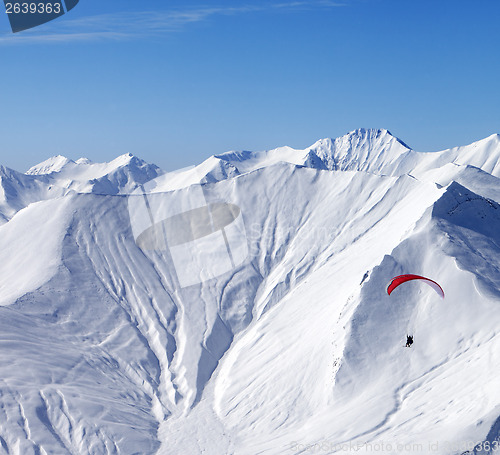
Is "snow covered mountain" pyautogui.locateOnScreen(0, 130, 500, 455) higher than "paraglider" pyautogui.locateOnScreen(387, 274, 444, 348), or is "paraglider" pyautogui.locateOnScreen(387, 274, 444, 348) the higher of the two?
"paraglider" pyautogui.locateOnScreen(387, 274, 444, 348)

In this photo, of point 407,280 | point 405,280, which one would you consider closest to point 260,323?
point 407,280

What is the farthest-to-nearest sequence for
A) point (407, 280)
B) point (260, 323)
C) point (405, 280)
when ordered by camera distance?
1. point (260, 323)
2. point (407, 280)
3. point (405, 280)

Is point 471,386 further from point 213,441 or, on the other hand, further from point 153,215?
point 153,215

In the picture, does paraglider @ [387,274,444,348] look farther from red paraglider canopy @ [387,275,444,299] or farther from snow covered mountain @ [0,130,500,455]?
snow covered mountain @ [0,130,500,455]

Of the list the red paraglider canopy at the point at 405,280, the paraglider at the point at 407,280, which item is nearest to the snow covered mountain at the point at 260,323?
the paraglider at the point at 407,280

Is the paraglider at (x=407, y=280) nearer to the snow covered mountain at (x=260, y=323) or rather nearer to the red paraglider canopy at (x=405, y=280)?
the red paraglider canopy at (x=405, y=280)

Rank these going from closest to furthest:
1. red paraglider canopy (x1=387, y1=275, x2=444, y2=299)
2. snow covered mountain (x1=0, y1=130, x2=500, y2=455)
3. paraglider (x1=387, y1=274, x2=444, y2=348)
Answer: paraglider (x1=387, y1=274, x2=444, y2=348)
red paraglider canopy (x1=387, y1=275, x2=444, y2=299)
snow covered mountain (x1=0, y1=130, x2=500, y2=455)

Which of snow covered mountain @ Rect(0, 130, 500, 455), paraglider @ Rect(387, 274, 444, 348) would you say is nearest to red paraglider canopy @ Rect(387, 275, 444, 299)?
paraglider @ Rect(387, 274, 444, 348)

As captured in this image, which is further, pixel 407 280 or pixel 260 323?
pixel 260 323

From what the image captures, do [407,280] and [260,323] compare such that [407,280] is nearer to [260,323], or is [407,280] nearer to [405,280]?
[405,280]
